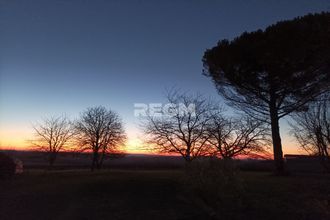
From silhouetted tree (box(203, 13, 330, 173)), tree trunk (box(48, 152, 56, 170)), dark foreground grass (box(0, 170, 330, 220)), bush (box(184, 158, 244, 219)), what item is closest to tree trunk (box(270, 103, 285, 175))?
silhouetted tree (box(203, 13, 330, 173))

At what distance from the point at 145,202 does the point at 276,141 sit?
12.9m

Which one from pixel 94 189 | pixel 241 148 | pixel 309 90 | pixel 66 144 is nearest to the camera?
pixel 94 189

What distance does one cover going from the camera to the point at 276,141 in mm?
22469

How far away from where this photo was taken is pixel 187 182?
13531 mm

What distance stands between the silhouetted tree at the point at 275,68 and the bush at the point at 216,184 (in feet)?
34.1

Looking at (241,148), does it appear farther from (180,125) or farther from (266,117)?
(180,125)

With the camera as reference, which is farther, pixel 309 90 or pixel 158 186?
pixel 309 90

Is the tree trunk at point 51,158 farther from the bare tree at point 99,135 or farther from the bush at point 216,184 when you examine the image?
the bush at point 216,184

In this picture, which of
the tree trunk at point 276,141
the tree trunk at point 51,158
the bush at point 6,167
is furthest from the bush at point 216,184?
the tree trunk at point 51,158

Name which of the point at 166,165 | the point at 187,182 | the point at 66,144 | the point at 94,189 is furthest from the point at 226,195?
the point at 66,144

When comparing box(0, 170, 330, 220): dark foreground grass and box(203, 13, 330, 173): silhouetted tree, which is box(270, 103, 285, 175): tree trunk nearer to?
box(203, 13, 330, 173): silhouetted tree

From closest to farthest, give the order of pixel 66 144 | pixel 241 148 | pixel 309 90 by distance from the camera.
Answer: pixel 309 90
pixel 241 148
pixel 66 144

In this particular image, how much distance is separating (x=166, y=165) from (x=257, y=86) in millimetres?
19577

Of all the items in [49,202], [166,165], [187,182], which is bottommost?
[49,202]
